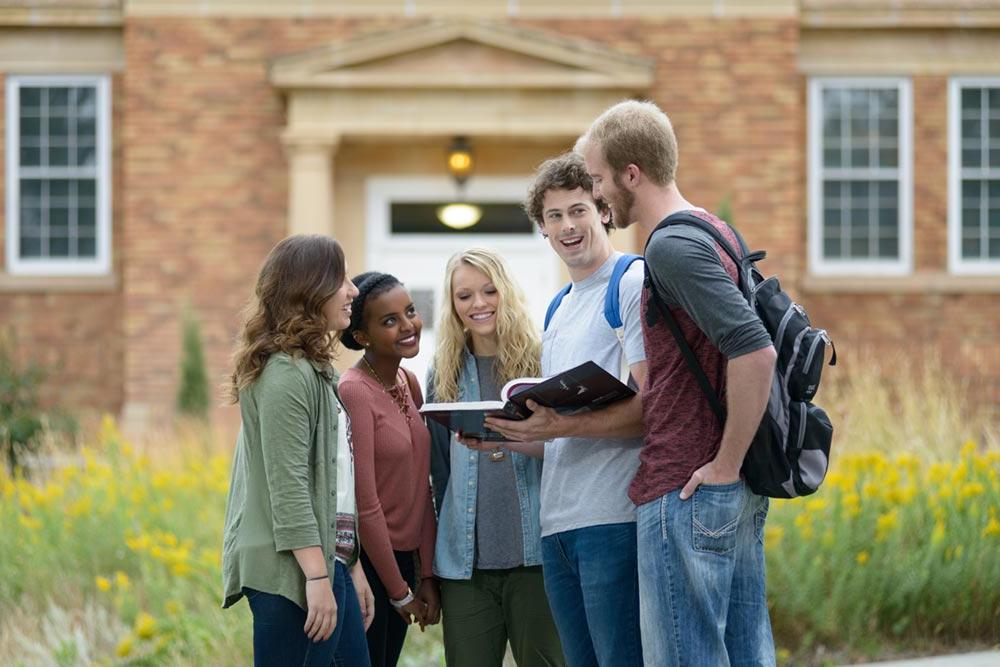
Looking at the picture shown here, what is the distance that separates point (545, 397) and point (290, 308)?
759 mm

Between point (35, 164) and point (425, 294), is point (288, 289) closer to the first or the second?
point (425, 294)

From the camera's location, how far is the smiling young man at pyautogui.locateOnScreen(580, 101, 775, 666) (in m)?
3.31

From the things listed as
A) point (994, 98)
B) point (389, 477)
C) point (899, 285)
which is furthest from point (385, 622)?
point (994, 98)

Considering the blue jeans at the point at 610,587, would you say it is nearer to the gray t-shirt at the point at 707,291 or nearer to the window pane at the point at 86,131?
the gray t-shirt at the point at 707,291

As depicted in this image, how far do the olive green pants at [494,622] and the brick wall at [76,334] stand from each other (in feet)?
37.9

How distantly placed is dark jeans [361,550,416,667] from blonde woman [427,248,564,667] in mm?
108

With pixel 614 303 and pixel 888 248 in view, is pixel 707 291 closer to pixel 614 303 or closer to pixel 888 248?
pixel 614 303

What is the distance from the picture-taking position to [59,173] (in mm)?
15461

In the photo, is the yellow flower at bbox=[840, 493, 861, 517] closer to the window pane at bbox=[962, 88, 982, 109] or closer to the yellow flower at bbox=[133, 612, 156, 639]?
the yellow flower at bbox=[133, 612, 156, 639]

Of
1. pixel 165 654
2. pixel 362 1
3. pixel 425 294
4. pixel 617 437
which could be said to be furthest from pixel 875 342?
pixel 617 437

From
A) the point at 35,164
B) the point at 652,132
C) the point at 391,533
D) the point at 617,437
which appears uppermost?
the point at 35,164

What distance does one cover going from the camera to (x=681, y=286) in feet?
10.9

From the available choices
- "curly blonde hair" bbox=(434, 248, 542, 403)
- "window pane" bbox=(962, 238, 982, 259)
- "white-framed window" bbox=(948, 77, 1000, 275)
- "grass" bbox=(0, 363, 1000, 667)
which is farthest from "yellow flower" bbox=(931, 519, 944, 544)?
"window pane" bbox=(962, 238, 982, 259)

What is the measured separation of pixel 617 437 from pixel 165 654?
118 inches
